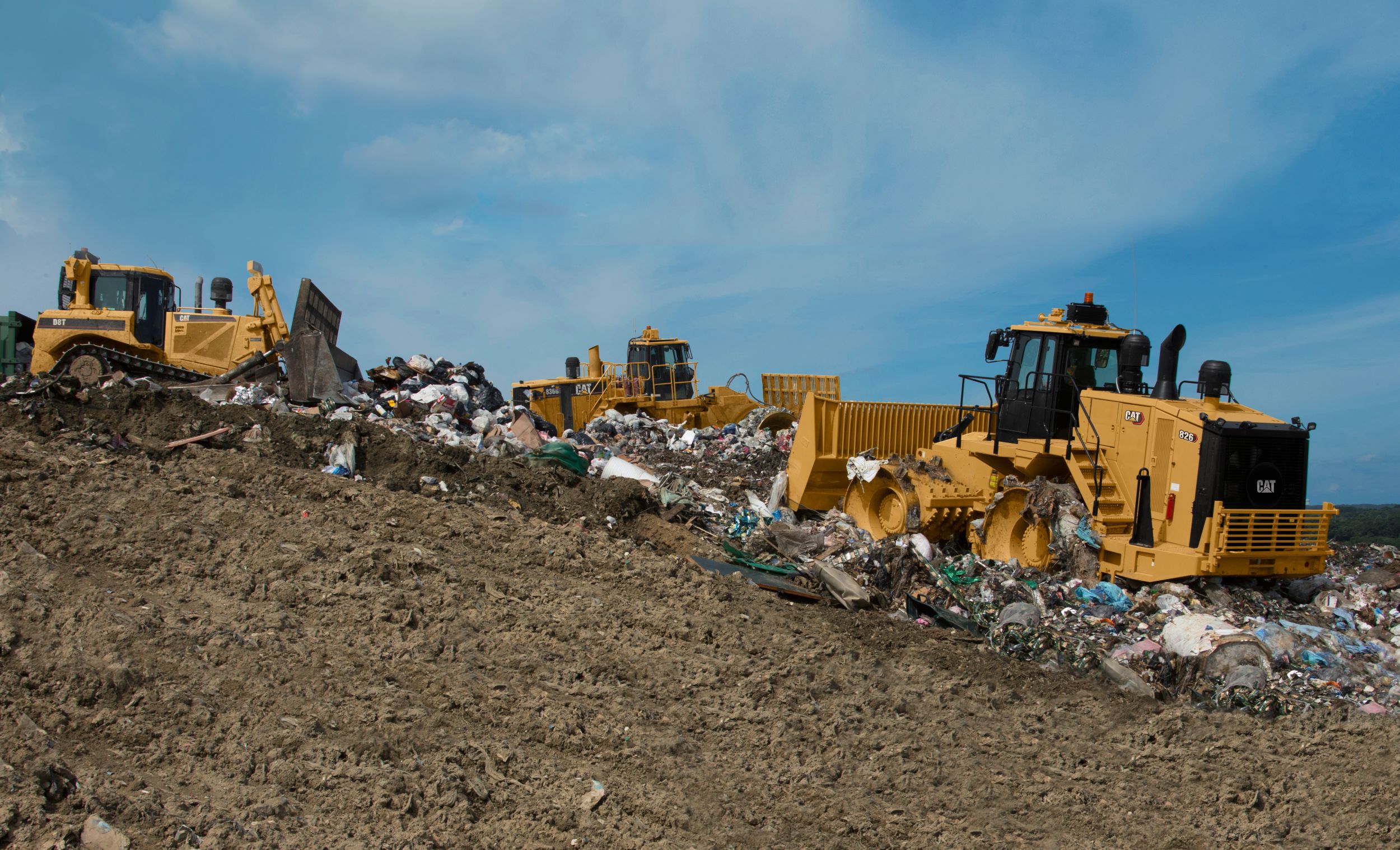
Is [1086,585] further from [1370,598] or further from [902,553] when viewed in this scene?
[1370,598]

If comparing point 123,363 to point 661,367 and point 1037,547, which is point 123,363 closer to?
point 661,367

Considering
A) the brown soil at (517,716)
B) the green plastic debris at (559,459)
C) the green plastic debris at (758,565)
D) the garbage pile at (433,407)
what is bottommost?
the brown soil at (517,716)

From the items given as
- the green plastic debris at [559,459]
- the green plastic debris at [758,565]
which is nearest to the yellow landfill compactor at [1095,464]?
the green plastic debris at [758,565]

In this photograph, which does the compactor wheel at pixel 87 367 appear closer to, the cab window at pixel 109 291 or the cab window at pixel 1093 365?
the cab window at pixel 109 291

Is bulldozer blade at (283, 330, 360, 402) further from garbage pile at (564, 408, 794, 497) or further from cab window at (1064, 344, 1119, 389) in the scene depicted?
cab window at (1064, 344, 1119, 389)

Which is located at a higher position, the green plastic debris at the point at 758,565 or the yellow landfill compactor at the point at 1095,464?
the yellow landfill compactor at the point at 1095,464

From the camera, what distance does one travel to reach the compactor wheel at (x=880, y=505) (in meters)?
9.44

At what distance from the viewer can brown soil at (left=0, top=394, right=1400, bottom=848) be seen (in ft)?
11.8

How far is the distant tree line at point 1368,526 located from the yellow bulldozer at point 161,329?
1285 cm

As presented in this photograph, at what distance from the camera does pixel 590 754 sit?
4.24 metres

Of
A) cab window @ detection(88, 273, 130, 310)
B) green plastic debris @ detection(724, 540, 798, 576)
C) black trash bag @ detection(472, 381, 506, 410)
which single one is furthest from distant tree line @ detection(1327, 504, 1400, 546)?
cab window @ detection(88, 273, 130, 310)

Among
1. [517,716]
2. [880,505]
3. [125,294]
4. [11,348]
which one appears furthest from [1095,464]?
[11,348]

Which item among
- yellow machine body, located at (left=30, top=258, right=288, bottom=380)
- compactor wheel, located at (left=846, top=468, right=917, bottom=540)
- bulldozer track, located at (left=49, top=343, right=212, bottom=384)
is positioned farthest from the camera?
yellow machine body, located at (left=30, top=258, right=288, bottom=380)

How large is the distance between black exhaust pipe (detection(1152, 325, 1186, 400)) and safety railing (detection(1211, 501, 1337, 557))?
1.12m
